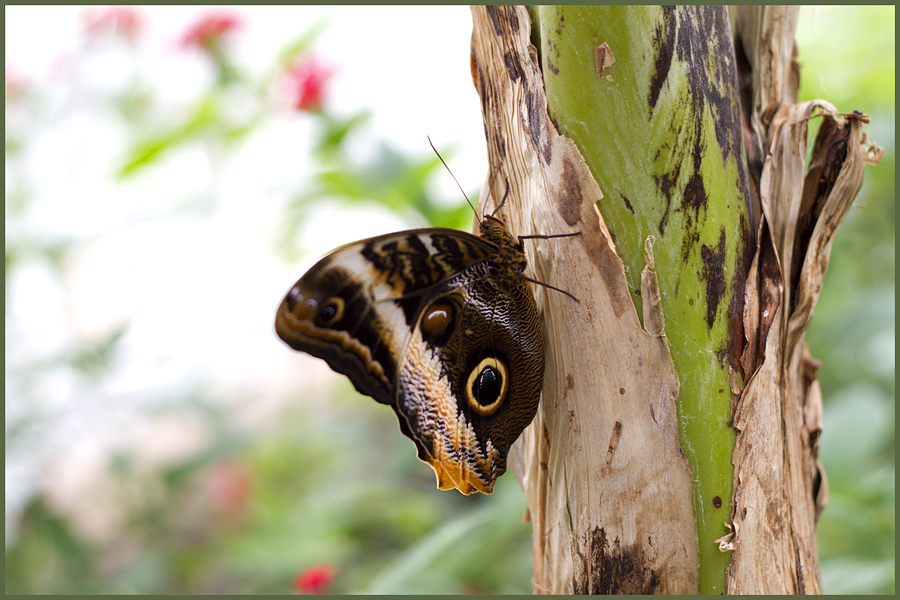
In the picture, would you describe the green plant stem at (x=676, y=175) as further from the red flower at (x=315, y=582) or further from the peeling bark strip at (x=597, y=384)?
the red flower at (x=315, y=582)

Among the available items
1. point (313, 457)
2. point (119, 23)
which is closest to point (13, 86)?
point (119, 23)

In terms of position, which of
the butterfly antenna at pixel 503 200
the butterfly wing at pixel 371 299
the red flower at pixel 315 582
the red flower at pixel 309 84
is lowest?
the red flower at pixel 315 582

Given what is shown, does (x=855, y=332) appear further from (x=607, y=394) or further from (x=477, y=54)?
(x=477, y=54)

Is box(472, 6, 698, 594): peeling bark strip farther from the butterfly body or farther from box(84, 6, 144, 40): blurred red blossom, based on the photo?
box(84, 6, 144, 40): blurred red blossom

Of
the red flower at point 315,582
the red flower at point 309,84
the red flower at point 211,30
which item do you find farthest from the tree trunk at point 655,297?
the red flower at point 211,30

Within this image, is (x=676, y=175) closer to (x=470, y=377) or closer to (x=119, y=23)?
(x=470, y=377)

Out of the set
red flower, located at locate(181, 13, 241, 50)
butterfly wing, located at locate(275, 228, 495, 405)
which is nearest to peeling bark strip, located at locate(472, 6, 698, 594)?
butterfly wing, located at locate(275, 228, 495, 405)

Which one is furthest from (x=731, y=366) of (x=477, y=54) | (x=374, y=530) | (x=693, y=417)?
(x=374, y=530)
